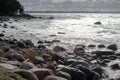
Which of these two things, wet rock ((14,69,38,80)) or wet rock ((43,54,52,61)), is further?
wet rock ((43,54,52,61))

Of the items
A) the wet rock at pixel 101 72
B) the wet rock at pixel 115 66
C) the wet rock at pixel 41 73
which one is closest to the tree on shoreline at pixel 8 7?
the wet rock at pixel 115 66

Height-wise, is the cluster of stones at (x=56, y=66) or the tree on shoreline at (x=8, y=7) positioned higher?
the cluster of stones at (x=56, y=66)

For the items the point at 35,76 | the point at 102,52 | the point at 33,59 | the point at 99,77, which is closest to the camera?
the point at 35,76

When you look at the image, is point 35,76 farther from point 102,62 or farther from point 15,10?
point 15,10

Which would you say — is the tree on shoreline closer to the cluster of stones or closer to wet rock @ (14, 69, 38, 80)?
the cluster of stones

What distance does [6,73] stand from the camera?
907 centimetres

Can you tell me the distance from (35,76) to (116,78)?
4730 mm

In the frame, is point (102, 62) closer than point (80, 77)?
No

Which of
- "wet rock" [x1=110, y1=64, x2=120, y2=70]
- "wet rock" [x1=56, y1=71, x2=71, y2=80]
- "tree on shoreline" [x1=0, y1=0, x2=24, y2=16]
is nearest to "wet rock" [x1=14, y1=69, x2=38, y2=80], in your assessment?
"wet rock" [x1=56, y1=71, x2=71, y2=80]

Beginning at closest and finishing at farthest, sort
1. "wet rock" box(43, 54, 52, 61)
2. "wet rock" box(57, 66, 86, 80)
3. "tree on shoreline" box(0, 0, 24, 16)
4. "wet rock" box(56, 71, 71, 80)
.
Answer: "wet rock" box(56, 71, 71, 80), "wet rock" box(57, 66, 86, 80), "wet rock" box(43, 54, 52, 61), "tree on shoreline" box(0, 0, 24, 16)

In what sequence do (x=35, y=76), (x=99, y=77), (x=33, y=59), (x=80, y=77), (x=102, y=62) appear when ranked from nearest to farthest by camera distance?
(x=35, y=76), (x=80, y=77), (x=99, y=77), (x=33, y=59), (x=102, y=62)

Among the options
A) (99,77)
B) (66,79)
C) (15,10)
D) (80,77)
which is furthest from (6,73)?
(15,10)

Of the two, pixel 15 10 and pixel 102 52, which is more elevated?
pixel 102 52

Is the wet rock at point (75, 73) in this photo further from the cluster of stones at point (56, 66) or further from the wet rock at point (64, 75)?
the wet rock at point (64, 75)
